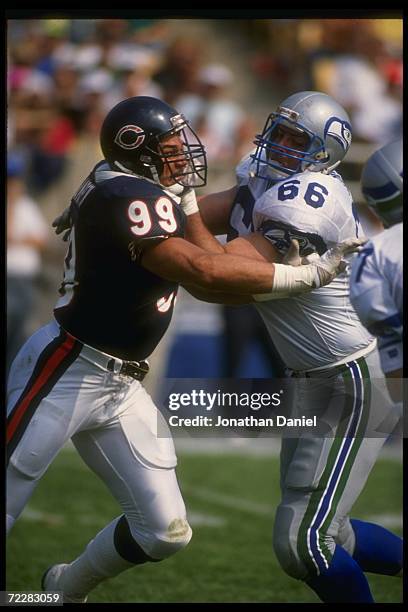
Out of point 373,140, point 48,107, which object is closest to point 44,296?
point 48,107

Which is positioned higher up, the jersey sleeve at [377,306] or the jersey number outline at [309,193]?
the jersey number outline at [309,193]

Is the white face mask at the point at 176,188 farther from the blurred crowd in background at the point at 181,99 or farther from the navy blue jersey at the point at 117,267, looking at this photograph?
the blurred crowd in background at the point at 181,99

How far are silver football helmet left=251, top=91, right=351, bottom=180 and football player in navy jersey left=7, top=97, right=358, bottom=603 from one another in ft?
0.70

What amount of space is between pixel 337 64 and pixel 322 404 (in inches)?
194

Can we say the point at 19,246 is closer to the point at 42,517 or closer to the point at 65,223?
the point at 42,517

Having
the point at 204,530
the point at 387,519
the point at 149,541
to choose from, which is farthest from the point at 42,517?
the point at 149,541

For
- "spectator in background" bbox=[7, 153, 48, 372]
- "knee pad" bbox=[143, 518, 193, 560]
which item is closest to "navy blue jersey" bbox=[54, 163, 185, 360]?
"knee pad" bbox=[143, 518, 193, 560]

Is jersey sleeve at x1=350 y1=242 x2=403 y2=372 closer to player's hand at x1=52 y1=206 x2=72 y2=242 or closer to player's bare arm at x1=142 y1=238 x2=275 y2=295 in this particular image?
player's bare arm at x1=142 y1=238 x2=275 y2=295

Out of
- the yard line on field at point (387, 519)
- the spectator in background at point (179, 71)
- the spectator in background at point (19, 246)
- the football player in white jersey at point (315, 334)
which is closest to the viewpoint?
the football player in white jersey at point (315, 334)

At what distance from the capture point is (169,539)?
9.94ft

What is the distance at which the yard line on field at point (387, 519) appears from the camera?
4.84 metres

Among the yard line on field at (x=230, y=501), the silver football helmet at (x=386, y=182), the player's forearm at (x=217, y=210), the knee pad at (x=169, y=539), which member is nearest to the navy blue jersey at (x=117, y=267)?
the player's forearm at (x=217, y=210)

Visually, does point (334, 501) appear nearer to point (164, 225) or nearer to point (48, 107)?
point (164, 225)

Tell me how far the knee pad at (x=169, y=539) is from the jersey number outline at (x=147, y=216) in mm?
853
